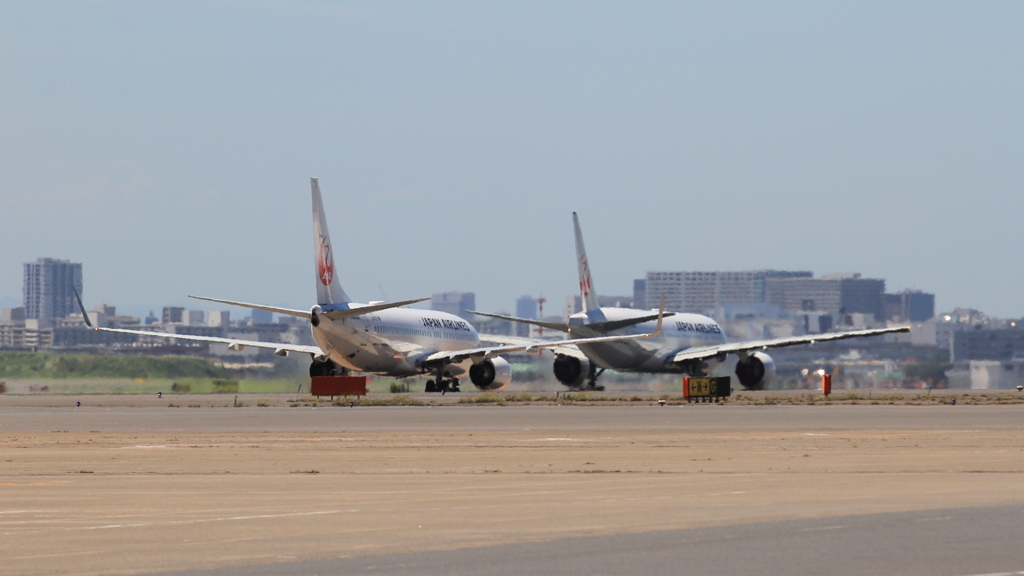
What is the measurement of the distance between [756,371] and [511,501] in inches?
2400

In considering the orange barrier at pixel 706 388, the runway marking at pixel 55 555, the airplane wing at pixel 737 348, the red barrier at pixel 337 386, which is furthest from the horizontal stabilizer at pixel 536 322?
the runway marking at pixel 55 555

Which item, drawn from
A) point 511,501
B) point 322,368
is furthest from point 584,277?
point 511,501

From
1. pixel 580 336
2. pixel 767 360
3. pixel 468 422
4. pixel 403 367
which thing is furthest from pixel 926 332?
pixel 468 422

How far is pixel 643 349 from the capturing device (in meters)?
76.1

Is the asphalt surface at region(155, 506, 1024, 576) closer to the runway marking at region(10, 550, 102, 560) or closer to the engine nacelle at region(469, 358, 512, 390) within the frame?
the runway marking at region(10, 550, 102, 560)

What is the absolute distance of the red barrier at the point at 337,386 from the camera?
61.0m

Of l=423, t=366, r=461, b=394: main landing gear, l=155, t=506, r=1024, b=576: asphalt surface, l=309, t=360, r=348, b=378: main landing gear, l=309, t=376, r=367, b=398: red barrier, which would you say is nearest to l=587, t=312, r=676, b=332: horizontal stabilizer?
l=423, t=366, r=461, b=394: main landing gear

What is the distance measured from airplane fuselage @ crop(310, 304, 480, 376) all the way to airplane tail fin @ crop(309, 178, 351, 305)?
1.09 meters

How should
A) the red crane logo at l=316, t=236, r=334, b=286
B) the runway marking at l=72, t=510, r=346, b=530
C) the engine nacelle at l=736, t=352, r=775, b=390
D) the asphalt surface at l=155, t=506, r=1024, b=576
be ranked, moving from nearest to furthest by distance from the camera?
the asphalt surface at l=155, t=506, r=1024, b=576 < the runway marking at l=72, t=510, r=346, b=530 < the red crane logo at l=316, t=236, r=334, b=286 < the engine nacelle at l=736, t=352, r=775, b=390

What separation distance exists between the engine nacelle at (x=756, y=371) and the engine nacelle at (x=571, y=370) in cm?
828

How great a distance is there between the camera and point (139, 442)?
30047 millimetres

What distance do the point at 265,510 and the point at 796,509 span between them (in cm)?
573

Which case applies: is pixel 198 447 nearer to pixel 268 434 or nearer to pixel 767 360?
pixel 268 434

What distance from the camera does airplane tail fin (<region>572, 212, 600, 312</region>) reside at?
75250mm
